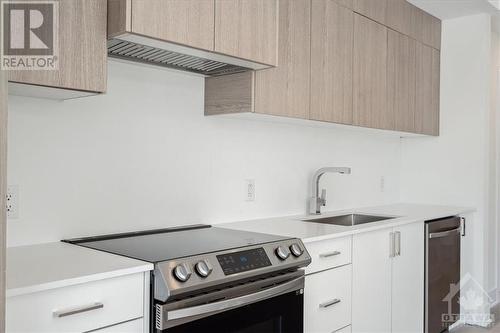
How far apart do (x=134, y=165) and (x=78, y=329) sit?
3.00ft

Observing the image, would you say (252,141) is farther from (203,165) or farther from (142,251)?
(142,251)

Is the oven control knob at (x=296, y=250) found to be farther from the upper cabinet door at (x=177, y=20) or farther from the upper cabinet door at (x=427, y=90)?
the upper cabinet door at (x=427, y=90)

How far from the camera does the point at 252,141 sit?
9.05ft

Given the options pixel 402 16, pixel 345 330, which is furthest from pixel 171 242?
pixel 402 16

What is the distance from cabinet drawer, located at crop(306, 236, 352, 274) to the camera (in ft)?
7.27

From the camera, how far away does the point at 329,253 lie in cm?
230

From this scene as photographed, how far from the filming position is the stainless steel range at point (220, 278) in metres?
1.56

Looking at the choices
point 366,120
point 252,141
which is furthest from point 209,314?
point 366,120

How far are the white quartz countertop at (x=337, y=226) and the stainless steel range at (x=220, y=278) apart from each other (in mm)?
216

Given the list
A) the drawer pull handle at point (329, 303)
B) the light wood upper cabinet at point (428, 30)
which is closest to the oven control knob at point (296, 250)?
the drawer pull handle at point (329, 303)

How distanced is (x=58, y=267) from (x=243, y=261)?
62 cm

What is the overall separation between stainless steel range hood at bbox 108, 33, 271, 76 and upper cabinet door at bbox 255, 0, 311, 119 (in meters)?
0.15

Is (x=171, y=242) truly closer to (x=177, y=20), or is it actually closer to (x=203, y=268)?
(x=203, y=268)

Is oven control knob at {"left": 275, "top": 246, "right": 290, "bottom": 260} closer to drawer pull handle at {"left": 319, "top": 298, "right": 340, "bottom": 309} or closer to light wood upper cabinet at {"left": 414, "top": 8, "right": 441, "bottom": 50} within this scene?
drawer pull handle at {"left": 319, "top": 298, "right": 340, "bottom": 309}
